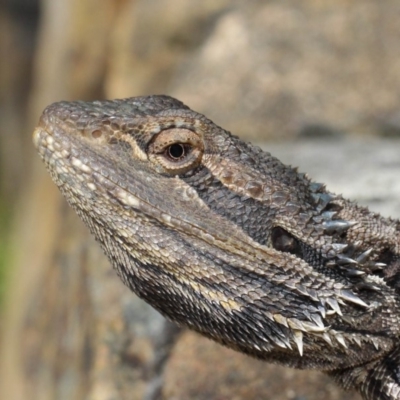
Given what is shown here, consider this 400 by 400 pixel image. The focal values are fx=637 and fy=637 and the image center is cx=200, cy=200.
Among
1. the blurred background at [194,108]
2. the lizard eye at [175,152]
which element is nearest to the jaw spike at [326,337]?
the lizard eye at [175,152]

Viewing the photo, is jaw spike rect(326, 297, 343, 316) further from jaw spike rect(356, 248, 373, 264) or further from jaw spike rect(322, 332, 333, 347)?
jaw spike rect(356, 248, 373, 264)

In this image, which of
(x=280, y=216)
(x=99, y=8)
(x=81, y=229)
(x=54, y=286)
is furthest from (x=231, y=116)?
(x=280, y=216)

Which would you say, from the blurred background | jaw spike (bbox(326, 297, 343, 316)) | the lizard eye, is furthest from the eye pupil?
the blurred background

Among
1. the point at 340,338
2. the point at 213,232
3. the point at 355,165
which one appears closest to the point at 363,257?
the point at 340,338

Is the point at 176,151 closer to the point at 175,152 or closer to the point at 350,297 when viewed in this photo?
the point at 175,152

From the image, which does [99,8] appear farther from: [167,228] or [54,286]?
[167,228]

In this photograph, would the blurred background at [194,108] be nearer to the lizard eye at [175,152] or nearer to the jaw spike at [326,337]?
the jaw spike at [326,337]
